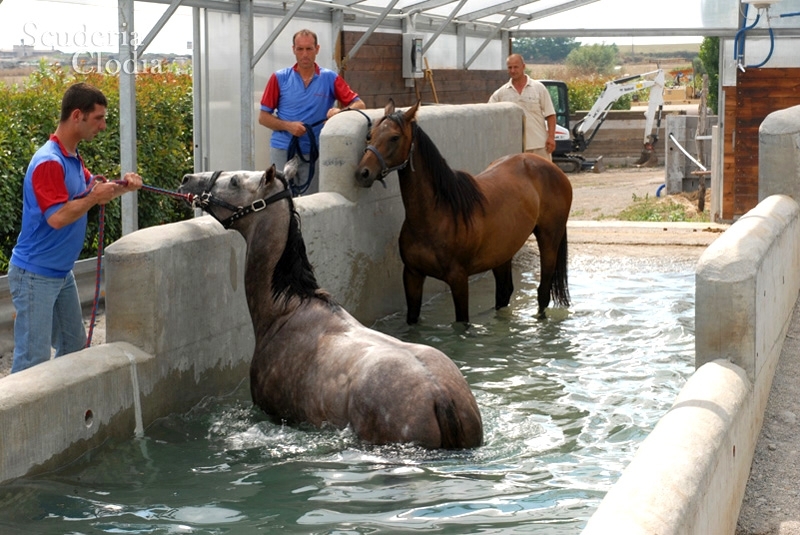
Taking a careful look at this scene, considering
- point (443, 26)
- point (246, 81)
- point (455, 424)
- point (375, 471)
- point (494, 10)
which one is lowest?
point (375, 471)

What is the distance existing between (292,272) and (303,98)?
135 inches

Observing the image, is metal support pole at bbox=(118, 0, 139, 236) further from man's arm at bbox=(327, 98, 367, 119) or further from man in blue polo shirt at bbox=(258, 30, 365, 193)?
man's arm at bbox=(327, 98, 367, 119)

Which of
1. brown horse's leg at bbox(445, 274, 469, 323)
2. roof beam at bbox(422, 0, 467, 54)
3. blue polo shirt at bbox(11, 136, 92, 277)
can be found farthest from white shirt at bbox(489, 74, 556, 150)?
blue polo shirt at bbox(11, 136, 92, 277)

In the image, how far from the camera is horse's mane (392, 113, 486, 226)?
8.32 meters

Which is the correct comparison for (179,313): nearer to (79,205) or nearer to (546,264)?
(79,205)

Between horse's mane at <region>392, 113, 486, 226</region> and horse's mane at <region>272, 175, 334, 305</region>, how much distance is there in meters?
2.47

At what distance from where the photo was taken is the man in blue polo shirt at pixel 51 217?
5.32 metres

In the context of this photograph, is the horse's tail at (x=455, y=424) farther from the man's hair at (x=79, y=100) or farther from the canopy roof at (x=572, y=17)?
the canopy roof at (x=572, y=17)

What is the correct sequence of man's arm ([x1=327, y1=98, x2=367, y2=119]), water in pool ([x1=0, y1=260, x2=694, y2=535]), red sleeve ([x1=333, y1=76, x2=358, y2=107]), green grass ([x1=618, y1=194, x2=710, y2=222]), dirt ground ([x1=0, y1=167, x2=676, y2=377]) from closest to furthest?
water in pool ([x1=0, y1=260, x2=694, y2=535]), man's arm ([x1=327, y1=98, x2=367, y2=119]), red sleeve ([x1=333, y1=76, x2=358, y2=107]), dirt ground ([x1=0, y1=167, x2=676, y2=377]), green grass ([x1=618, y1=194, x2=710, y2=222])

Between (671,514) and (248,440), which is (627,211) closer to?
(248,440)

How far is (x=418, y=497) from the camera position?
15.2 ft

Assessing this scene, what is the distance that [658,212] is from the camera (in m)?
20.7

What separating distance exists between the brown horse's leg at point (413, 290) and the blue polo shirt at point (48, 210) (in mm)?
3579

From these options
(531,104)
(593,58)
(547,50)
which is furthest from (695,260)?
(547,50)
